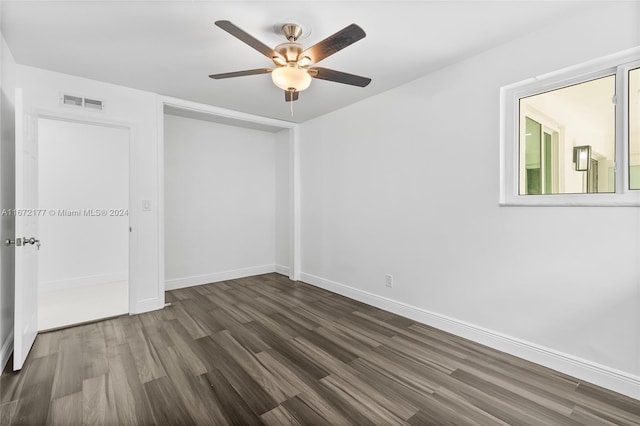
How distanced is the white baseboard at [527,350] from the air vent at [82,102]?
3.69 meters

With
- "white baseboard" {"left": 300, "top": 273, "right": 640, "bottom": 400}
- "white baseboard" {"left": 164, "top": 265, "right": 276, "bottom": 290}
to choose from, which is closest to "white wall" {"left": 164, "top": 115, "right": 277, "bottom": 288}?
"white baseboard" {"left": 164, "top": 265, "right": 276, "bottom": 290}

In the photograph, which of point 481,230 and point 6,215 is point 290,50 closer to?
point 481,230

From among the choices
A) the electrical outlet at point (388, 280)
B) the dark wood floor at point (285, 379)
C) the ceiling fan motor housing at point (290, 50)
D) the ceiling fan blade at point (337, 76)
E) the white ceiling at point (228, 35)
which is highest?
the white ceiling at point (228, 35)

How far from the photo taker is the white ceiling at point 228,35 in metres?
1.92

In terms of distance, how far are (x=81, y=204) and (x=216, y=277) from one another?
7.67ft

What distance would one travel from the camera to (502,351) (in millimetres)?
2418

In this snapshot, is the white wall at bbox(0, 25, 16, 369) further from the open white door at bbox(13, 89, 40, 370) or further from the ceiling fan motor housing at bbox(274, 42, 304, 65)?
the ceiling fan motor housing at bbox(274, 42, 304, 65)

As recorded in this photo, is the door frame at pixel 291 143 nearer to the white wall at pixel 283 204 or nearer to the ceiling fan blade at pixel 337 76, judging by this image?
the white wall at pixel 283 204

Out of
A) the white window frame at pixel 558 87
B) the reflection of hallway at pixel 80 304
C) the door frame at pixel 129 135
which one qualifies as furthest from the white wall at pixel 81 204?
the white window frame at pixel 558 87

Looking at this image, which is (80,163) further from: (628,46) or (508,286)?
(628,46)

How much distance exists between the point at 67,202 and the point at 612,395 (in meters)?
6.35

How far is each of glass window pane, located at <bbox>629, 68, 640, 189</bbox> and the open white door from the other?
427cm

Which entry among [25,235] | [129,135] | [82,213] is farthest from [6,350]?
[82,213]

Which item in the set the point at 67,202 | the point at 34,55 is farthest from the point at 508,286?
the point at 67,202
